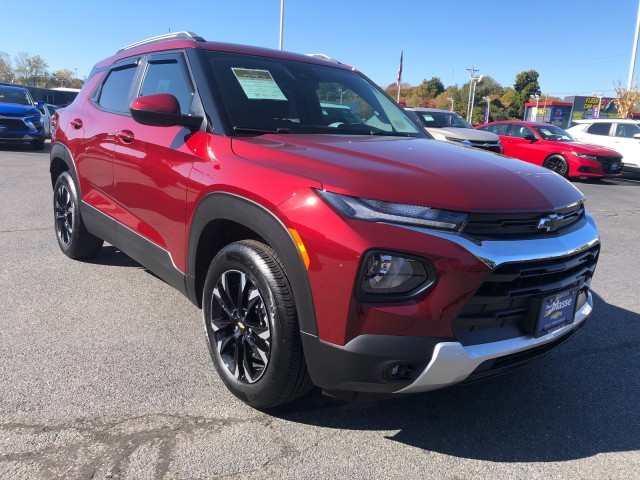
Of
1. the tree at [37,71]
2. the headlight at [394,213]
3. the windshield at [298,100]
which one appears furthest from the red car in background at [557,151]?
the tree at [37,71]

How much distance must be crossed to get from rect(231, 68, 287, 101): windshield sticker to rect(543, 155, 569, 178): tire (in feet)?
39.1

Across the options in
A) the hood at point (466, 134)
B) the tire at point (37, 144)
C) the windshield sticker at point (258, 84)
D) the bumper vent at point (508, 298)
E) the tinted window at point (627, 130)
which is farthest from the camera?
the tire at point (37, 144)

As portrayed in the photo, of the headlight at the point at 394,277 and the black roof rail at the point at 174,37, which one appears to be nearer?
the headlight at the point at 394,277

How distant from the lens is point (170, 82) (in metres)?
3.45

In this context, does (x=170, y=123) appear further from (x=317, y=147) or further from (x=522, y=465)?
(x=522, y=465)

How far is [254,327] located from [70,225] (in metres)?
3.11

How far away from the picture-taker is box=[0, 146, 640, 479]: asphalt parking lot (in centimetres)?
229

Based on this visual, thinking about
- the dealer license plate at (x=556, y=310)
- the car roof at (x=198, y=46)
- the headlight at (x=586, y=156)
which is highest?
the car roof at (x=198, y=46)

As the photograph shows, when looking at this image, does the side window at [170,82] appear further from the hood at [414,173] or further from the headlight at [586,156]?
the headlight at [586,156]

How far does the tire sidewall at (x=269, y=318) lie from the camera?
2340 millimetres

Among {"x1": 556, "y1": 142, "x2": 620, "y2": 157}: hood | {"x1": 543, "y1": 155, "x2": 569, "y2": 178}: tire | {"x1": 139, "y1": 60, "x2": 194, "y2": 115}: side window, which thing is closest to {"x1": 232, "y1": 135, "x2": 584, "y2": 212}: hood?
{"x1": 139, "y1": 60, "x2": 194, "y2": 115}: side window

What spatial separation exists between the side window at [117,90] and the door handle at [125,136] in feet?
0.75

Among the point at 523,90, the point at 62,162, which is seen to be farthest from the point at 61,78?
the point at 62,162

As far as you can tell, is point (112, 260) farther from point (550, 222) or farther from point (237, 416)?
point (550, 222)
